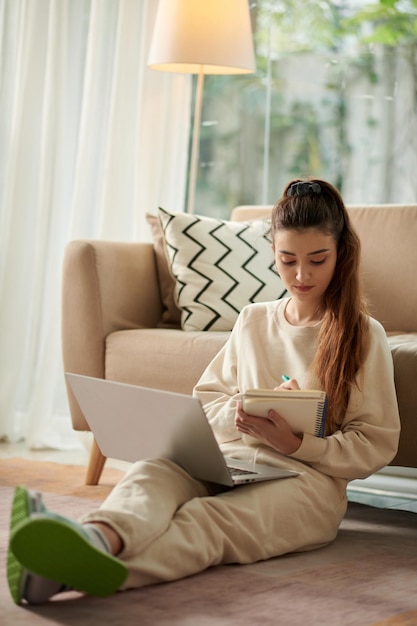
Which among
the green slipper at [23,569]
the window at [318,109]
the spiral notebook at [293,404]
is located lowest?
the green slipper at [23,569]

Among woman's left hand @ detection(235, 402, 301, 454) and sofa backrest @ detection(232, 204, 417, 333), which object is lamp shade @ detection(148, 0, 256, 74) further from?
woman's left hand @ detection(235, 402, 301, 454)

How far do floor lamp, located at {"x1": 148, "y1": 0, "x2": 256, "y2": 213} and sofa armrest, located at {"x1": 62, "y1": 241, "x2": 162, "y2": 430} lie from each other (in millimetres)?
821

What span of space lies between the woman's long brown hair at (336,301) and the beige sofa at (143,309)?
1.85 ft

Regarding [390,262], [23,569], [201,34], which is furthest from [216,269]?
[23,569]

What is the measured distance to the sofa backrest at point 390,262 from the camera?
9.22 ft

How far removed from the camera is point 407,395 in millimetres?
2215

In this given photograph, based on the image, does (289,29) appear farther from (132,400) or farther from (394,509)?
(132,400)

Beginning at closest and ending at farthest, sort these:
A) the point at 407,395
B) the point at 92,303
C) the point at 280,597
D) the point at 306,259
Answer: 1. the point at 280,597
2. the point at 306,259
3. the point at 407,395
4. the point at 92,303

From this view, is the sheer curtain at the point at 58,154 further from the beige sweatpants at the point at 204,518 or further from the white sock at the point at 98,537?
the white sock at the point at 98,537

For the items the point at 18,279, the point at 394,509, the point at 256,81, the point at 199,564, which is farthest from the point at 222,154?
the point at 199,564

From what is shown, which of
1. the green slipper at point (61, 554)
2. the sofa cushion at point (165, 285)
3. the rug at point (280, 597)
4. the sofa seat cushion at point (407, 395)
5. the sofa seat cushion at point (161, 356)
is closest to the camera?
the green slipper at point (61, 554)

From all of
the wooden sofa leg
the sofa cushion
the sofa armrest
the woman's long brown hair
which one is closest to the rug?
the woman's long brown hair

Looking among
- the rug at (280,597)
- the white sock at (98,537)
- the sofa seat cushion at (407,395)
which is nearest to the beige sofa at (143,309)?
the sofa seat cushion at (407,395)

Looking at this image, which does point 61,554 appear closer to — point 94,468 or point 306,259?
point 306,259
